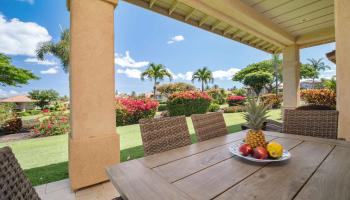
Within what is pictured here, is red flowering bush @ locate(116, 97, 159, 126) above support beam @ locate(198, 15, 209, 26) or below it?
below

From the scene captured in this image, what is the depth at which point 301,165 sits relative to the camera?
40.5 inches

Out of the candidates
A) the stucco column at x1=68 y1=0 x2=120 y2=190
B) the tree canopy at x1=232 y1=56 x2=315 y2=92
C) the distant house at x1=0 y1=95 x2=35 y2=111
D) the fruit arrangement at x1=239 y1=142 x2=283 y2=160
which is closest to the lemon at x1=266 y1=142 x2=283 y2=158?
the fruit arrangement at x1=239 y1=142 x2=283 y2=160

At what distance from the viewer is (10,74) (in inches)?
421

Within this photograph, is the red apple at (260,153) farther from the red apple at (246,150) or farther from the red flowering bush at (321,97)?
the red flowering bush at (321,97)

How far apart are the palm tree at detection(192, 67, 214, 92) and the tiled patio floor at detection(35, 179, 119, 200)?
28.3 m

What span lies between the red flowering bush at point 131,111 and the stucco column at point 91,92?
5.52 m

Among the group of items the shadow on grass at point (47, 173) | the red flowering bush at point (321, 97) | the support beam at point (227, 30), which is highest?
the support beam at point (227, 30)

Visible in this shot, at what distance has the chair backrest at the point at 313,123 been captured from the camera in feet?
5.70

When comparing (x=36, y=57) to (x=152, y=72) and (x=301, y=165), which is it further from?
(x=301, y=165)

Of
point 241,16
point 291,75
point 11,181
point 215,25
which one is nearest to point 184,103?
point 291,75

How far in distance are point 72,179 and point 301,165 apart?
225 centimetres

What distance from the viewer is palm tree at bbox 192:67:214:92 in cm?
2958

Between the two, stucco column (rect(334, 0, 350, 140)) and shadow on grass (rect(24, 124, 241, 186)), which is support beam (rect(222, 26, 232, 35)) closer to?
stucco column (rect(334, 0, 350, 140))

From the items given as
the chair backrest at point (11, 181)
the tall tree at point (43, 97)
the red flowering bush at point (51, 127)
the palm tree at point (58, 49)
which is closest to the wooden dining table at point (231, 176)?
the chair backrest at point (11, 181)
